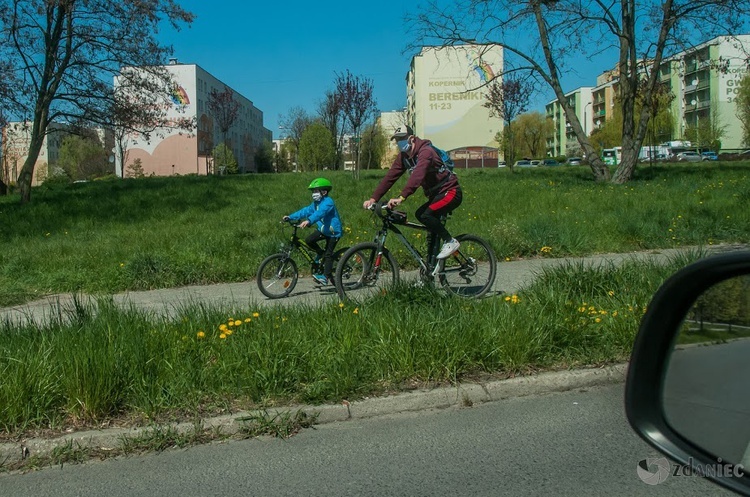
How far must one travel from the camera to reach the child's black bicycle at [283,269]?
28.9 ft

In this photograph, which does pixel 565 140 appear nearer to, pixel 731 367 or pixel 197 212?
pixel 197 212

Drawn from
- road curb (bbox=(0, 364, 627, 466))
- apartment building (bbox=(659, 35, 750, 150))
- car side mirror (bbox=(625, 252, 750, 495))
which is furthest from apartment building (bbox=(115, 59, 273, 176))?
car side mirror (bbox=(625, 252, 750, 495))

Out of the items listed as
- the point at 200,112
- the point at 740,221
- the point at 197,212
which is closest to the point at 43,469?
the point at 740,221

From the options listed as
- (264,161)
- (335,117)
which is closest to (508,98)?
(335,117)

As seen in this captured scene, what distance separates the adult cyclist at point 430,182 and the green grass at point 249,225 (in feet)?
8.90

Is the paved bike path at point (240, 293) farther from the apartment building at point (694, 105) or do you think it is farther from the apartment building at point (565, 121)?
the apartment building at point (565, 121)

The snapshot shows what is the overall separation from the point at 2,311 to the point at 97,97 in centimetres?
1646

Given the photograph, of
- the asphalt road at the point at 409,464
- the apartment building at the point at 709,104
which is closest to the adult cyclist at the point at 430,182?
the asphalt road at the point at 409,464

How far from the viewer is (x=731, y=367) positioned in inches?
77.2

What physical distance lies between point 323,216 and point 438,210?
1.77m

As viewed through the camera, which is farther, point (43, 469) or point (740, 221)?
point (740, 221)

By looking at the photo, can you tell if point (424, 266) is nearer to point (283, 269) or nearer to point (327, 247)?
point (327, 247)

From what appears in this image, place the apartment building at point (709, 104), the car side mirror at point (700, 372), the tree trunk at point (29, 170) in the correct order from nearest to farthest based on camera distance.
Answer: the car side mirror at point (700, 372) < the tree trunk at point (29, 170) < the apartment building at point (709, 104)

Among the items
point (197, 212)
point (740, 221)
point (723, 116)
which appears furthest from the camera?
point (723, 116)
